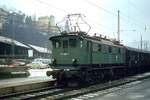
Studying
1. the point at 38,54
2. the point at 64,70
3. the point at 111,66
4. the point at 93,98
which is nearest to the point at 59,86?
the point at 64,70

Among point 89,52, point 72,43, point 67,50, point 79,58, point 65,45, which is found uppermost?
point 72,43

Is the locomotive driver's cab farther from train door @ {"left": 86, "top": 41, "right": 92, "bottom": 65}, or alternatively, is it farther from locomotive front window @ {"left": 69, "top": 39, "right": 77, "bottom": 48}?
train door @ {"left": 86, "top": 41, "right": 92, "bottom": 65}

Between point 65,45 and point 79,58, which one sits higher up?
point 65,45

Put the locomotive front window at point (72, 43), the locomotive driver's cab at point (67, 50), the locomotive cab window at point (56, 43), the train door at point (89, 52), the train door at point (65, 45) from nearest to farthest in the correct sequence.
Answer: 1. the locomotive driver's cab at point (67, 50)
2. the locomotive front window at point (72, 43)
3. the train door at point (65, 45)
4. the train door at point (89, 52)
5. the locomotive cab window at point (56, 43)

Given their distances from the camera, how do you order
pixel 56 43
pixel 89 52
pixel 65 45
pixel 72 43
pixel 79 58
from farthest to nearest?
1. pixel 56 43
2. pixel 89 52
3. pixel 65 45
4. pixel 72 43
5. pixel 79 58

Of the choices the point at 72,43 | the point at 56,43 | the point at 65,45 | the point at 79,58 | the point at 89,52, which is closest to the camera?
the point at 79,58

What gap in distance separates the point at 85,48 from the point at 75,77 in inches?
83.4

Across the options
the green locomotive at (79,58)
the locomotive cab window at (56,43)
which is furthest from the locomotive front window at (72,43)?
the locomotive cab window at (56,43)

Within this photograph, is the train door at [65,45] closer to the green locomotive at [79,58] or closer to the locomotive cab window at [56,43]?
the green locomotive at [79,58]

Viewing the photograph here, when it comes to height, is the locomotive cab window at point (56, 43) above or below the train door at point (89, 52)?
above

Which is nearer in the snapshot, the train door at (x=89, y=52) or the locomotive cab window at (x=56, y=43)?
the train door at (x=89, y=52)

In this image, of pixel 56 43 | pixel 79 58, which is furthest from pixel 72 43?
pixel 56 43

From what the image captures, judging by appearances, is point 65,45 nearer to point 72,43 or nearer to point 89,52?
point 72,43

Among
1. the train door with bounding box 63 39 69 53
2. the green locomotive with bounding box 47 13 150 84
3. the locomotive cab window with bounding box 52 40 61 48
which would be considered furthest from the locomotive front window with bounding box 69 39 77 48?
the locomotive cab window with bounding box 52 40 61 48
